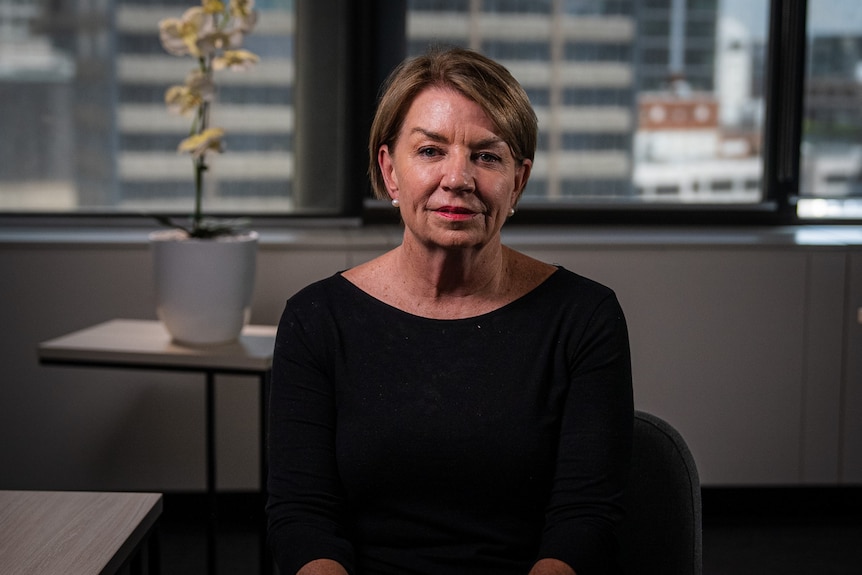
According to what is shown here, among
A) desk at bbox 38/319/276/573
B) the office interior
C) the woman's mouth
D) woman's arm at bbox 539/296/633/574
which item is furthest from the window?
woman's arm at bbox 539/296/633/574

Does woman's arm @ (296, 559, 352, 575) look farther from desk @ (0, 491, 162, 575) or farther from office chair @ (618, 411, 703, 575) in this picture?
office chair @ (618, 411, 703, 575)

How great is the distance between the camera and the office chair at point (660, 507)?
4.18ft

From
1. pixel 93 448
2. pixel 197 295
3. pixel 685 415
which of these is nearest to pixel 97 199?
pixel 93 448

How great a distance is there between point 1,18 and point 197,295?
150 cm

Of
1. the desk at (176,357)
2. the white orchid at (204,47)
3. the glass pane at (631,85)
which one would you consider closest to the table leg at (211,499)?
the desk at (176,357)

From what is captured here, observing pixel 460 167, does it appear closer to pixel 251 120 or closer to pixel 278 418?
pixel 278 418

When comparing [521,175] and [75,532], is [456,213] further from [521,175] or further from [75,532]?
[75,532]

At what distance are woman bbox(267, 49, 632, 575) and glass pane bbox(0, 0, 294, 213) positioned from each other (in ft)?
6.30

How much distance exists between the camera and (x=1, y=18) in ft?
10.4

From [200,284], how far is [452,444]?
1.10 m

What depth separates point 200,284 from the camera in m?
2.27

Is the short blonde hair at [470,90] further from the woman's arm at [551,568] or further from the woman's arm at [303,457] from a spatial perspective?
the woman's arm at [551,568]

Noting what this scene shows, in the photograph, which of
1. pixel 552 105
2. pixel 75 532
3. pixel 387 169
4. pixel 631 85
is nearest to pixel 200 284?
pixel 387 169

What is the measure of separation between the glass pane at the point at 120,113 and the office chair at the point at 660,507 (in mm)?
2198
